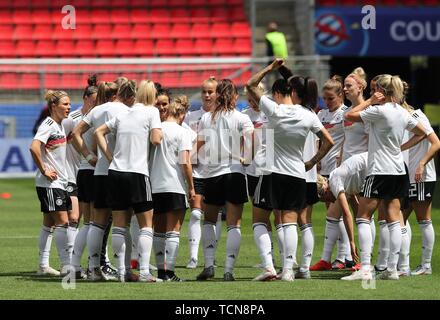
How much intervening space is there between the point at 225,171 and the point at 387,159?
1563mm

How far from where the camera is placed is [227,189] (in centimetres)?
1134

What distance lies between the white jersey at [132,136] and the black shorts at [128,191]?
0.05 metres

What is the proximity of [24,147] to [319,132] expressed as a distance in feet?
50.9

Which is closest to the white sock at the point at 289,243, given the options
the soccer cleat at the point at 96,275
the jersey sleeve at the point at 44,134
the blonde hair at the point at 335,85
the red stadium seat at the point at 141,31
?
the soccer cleat at the point at 96,275

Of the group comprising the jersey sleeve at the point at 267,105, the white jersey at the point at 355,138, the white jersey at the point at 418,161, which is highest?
the jersey sleeve at the point at 267,105

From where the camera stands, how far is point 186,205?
11023mm

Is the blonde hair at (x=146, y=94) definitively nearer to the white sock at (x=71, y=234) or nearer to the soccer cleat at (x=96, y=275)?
the soccer cleat at (x=96, y=275)

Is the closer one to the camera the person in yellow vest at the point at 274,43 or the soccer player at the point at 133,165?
the soccer player at the point at 133,165

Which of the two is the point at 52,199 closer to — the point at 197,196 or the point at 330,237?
the point at 197,196

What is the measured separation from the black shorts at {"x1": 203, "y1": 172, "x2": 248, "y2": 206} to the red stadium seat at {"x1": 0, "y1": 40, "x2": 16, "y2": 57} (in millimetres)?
17787

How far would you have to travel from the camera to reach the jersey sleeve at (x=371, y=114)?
10.8 metres

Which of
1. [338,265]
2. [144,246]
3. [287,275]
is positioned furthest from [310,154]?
[144,246]

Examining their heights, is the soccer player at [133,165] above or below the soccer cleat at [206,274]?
above

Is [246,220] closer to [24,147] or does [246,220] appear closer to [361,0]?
[24,147]
